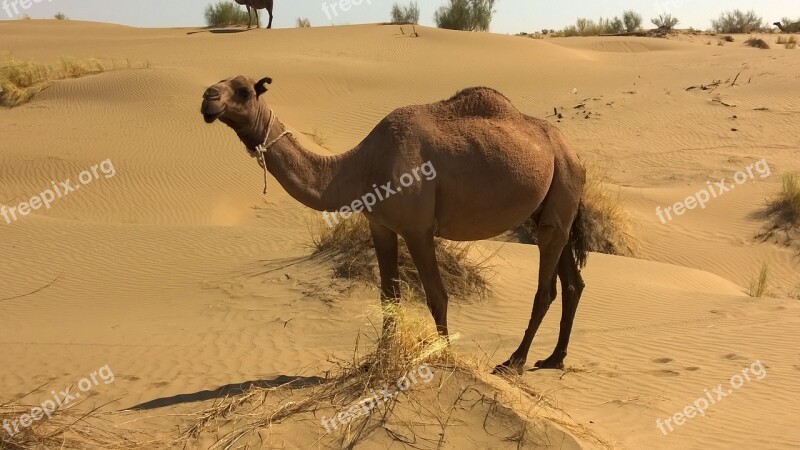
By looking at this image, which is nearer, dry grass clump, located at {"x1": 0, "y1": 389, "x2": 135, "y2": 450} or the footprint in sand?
dry grass clump, located at {"x1": 0, "y1": 389, "x2": 135, "y2": 450}

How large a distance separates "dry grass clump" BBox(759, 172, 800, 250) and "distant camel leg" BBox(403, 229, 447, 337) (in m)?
11.0

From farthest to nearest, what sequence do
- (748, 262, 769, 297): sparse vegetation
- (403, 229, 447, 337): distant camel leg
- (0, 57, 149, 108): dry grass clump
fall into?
(0, 57, 149, 108): dry grass clump
(748, 262, 769, 297): sparse vegetation
(403, 229, 447, 337): distant camel leg

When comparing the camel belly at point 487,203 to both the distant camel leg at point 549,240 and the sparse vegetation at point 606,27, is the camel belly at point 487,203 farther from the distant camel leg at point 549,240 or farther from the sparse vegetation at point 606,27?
the sparse vegetation at point 606,27

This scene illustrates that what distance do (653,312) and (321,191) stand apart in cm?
545

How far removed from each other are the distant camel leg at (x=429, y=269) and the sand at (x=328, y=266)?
505 millimetres

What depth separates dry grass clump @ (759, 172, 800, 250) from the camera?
14875 millimetres

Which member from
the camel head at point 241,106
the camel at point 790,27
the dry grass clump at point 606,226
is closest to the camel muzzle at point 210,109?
the camel head at point 241,106

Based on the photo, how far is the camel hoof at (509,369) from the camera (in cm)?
614

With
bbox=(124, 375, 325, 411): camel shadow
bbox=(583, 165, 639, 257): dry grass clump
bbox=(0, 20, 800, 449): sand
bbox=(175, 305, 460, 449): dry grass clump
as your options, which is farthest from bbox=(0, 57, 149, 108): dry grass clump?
bbox=(175, 305, 460, 449): dry grass clump

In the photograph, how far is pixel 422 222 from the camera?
581 cm

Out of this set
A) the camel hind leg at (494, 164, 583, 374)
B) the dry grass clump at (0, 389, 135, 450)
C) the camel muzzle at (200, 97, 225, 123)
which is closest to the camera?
the dry grass clump at (0, 389, 135, 450)

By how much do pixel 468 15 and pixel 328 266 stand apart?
39.2 meters

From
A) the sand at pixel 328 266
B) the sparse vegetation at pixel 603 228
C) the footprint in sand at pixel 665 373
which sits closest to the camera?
the sand at pixel 328 266

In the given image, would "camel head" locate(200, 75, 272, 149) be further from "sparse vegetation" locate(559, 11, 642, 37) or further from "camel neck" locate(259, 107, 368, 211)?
"sparse vegetation" locate(559, 11, 642, 37)
